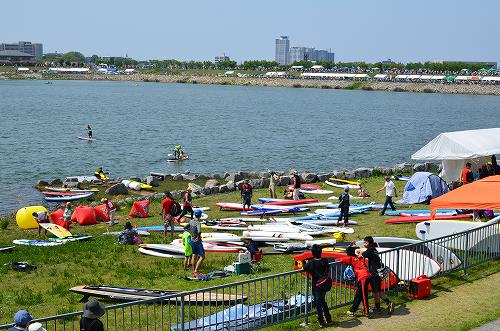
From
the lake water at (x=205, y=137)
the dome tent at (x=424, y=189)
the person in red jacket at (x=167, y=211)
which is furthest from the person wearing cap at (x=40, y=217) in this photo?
the dome tent at (x=424, y=189)

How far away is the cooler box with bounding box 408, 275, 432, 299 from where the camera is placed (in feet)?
52.3

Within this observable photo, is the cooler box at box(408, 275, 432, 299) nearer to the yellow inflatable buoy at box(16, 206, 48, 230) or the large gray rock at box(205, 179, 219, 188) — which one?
the yellow inflatable buoy at box(16, 206, 48, 230)

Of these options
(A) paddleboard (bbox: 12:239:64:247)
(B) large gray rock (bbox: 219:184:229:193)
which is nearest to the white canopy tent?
(B) large gray rock (bbox: 219:184:229:193)

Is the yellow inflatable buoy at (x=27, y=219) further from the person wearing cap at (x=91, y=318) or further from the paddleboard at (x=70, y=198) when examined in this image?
the person wearing cap at (x=91, y=318)

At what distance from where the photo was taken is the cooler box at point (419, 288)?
52.3ft

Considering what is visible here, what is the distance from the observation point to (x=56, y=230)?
25.0 m

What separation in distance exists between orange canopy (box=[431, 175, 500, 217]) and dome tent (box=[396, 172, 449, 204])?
7.22m

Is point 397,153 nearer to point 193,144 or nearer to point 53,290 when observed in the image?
point 193,144

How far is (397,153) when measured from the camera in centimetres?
6681

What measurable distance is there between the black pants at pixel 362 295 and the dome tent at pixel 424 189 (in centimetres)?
1571

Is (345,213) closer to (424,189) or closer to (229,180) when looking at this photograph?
(424,189)

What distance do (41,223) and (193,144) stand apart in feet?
150

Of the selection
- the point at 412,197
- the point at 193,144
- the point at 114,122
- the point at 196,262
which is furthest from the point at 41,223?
the point at 114,122

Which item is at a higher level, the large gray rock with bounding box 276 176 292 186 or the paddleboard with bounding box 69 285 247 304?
the paddleboard with bounding box 69 285 247 304
